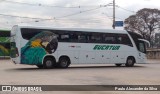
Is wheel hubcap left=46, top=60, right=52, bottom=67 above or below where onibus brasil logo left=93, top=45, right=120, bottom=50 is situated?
below

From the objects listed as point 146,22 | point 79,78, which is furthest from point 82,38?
point 146,22

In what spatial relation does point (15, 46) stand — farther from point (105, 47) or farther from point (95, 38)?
point (105, 47)

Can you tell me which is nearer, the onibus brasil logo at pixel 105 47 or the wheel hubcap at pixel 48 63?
→ the wheel hubcap at pixel 48 63

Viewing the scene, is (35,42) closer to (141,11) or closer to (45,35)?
(45,35)

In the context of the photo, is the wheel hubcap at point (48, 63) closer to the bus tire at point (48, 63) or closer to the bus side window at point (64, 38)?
the bus tire at point (48, 63)

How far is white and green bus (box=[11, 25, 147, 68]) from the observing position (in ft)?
80.4

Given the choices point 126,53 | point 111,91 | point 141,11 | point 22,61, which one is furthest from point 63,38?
point 141,11

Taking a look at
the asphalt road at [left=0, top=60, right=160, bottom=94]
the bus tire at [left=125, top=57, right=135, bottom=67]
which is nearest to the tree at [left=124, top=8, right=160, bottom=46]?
the bus tire at [left=125, top=57, right=135, bottom=67]

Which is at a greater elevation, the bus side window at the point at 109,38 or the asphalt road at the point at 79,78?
the bus side window at the point at 109,38

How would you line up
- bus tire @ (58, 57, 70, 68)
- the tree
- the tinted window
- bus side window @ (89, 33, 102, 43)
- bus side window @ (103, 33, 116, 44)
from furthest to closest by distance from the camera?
the tree → the tinted window → bus side window @ (103, 33, 116, 44) → bus side window @ (89, 33, 102, 43) → bus tire @ (58, 57, 70, 68)

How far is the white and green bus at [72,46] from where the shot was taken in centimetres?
2452

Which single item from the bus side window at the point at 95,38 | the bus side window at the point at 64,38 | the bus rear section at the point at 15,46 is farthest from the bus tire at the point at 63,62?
the bus rear section at the point at 15,46

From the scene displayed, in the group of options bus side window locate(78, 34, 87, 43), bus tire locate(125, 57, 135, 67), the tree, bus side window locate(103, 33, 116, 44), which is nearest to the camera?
bus side window locate(78, 34, 87, 43)

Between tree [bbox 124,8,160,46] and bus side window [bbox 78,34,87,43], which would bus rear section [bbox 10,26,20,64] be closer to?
bus side window [bbox 78,34,87,43]
